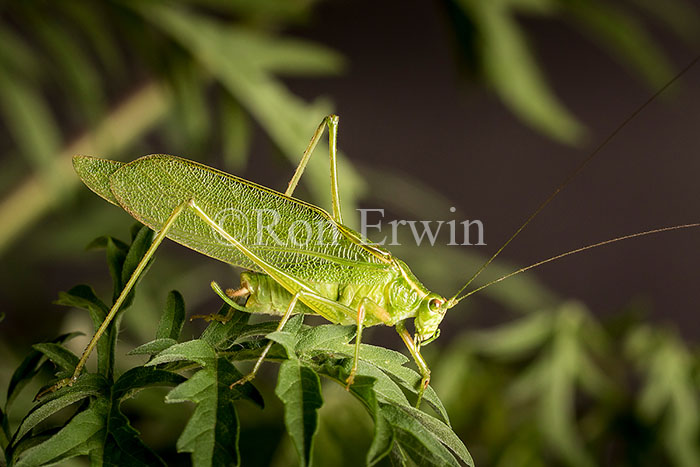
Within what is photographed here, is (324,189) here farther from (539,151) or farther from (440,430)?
(539,151)

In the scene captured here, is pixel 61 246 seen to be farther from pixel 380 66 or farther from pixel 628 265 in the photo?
pixel 628 265

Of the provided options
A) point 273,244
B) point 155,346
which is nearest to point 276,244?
point 273,244

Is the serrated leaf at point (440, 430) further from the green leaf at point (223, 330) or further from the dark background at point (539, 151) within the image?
the dark background at point (539, 151)

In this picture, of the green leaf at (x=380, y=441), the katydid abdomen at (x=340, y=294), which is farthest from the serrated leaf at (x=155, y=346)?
the katydid abdomen at (x=340, y=294)

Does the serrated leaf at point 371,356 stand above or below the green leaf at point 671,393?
below

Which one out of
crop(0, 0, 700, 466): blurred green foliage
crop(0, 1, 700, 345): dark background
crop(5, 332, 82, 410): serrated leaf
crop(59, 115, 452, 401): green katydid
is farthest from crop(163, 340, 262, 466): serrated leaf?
crop(0, 1, 700, 345): dark background

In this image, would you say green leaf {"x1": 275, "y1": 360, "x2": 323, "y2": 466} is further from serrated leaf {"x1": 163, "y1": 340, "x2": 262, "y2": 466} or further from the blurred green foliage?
the blurred green foliage
